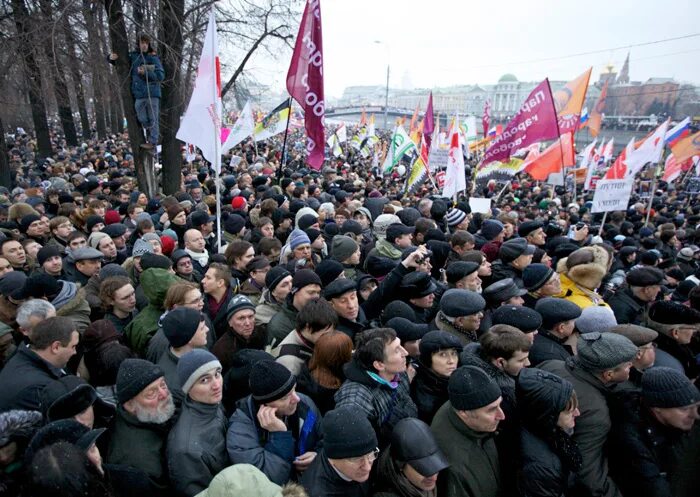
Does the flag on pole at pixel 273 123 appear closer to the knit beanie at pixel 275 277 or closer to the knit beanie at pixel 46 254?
the knit beanie at pixel 46 254

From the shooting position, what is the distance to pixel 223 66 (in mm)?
14438

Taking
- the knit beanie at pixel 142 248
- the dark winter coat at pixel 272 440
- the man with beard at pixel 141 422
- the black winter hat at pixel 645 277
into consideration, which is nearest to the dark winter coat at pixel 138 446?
the man with beard at pixel 141 422

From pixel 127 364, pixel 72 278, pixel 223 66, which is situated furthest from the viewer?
pixel 223 66

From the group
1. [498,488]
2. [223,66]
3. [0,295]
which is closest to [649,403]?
[498,488]

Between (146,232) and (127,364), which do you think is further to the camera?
(146,232)

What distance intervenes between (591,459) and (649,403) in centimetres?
46

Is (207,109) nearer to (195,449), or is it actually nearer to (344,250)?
(344,250)

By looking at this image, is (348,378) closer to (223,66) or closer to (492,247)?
(492,247)

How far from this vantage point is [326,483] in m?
2.29

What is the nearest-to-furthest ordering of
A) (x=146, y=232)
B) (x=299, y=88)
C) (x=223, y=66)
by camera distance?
1. (x=146, y=232)
2. (x=299, y=88)
3. (x=223, y=66)

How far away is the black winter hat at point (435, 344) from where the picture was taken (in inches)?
118

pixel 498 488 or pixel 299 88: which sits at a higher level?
pixel 299 88

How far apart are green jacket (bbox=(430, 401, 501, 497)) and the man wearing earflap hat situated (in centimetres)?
72

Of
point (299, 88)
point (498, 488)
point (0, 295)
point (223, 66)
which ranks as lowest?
point (498, 488)
